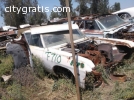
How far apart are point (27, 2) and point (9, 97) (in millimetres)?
29256

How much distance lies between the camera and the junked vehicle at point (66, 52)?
15.1ft

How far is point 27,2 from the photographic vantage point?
32188mm

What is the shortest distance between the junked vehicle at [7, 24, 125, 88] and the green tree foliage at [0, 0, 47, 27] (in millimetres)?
25252

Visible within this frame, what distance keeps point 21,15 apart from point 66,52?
2722 cm

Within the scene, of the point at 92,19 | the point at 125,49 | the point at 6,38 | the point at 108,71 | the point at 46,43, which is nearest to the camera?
the point at 108,71

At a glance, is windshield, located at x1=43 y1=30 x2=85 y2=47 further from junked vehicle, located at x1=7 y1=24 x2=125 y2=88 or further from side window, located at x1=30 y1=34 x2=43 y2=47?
side window, located at x1=30 y1=34 x2=43 y2=47

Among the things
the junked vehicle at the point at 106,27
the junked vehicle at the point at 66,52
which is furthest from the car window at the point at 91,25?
the junked vehicle at the point at 66,52

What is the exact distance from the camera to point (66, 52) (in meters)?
5.22

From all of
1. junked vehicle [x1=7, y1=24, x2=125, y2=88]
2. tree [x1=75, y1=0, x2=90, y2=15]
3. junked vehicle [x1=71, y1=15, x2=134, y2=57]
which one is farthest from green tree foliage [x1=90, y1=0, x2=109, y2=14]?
junked vehicle [x1=7, y1=24, x2=125, y2=88]

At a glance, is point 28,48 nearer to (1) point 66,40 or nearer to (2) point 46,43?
(2) point 46,43

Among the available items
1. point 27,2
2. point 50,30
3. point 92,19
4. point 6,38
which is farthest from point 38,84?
point 27,2

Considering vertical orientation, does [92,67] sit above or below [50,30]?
below

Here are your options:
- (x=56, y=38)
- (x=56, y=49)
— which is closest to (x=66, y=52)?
(x=56, y=49)

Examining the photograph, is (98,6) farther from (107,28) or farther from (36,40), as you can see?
(36,40)
